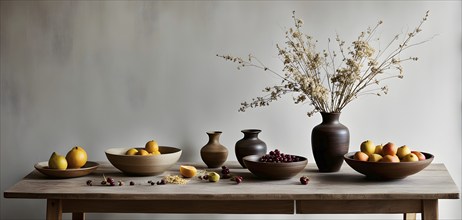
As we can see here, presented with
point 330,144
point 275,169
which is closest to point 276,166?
point 275,169

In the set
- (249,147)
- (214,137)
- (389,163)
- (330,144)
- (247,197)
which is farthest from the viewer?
(214,137)

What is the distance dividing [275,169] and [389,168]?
524mm

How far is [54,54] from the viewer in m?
3.60

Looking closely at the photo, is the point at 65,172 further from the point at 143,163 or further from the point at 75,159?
the point at 143,163

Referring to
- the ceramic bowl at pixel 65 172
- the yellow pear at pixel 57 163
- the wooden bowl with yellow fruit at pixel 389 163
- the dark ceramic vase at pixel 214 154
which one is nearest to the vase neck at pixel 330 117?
the wooden bowl with yellow fruit at pixel 389 163

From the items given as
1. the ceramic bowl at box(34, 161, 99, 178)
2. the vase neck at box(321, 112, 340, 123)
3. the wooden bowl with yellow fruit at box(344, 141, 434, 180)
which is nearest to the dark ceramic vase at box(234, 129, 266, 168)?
the vase neck at box(321, 112, 340, 123)

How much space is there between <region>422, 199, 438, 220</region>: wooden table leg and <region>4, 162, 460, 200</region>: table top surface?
0.05 meters

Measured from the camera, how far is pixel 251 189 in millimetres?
2699

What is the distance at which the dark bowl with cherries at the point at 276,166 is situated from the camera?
112 inches

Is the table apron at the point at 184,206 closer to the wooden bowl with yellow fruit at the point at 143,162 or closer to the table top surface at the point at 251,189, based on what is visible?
the table top surface at the point at 251,189

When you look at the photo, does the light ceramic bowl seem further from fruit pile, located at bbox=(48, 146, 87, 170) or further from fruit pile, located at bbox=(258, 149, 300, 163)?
fruit pile, located at bbox=(258, 149, 300, 163)

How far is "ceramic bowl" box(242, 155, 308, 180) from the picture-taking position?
2.84 meters

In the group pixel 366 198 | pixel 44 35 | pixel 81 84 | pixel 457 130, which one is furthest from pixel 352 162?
pixel 44 35

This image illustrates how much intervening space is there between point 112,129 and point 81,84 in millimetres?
325
